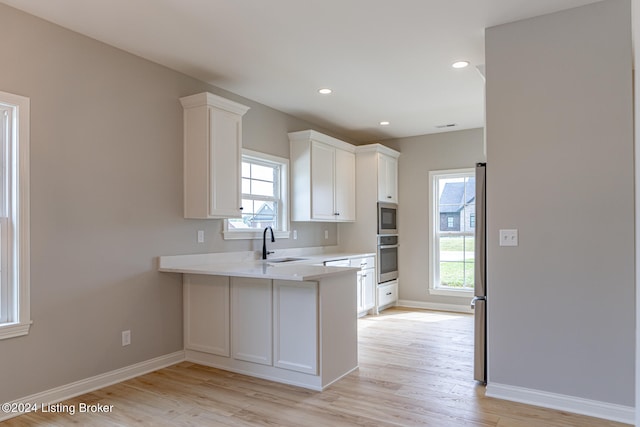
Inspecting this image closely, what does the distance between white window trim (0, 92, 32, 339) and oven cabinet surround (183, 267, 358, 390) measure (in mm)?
1262

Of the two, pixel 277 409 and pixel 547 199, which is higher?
pixel 547 199

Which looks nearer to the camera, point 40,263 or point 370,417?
point 370,417

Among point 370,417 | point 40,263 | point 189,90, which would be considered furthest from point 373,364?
point 189,90

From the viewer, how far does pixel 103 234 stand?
3094 millimetres

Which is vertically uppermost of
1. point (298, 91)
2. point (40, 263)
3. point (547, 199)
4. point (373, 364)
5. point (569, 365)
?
point (298, 91)

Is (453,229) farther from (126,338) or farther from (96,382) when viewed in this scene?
(96,382)

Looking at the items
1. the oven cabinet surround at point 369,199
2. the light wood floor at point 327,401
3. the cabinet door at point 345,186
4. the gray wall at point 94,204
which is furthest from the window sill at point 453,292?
the gray wall at point 94,204

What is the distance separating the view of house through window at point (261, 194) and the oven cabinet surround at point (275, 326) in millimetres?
834

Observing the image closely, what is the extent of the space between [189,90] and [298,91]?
3.57 feet

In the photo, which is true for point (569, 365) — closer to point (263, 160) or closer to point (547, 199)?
point (547, 199)

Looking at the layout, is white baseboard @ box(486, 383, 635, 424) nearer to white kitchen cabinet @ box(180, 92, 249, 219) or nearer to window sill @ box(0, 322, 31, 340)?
white kitchen cabinet @ box(180, 92, 249, 219)

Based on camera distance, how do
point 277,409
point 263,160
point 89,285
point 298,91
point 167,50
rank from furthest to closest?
point 263,160, point 298,91, point 167,50, point 89,285, point 277,409

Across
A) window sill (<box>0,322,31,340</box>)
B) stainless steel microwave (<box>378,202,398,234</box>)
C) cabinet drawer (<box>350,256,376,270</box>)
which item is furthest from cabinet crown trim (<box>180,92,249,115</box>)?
stainless steel microwave (<box>378,202,398,234</box>)

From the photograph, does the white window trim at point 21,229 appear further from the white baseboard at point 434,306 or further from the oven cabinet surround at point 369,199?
the white baseboard at point 434,306
